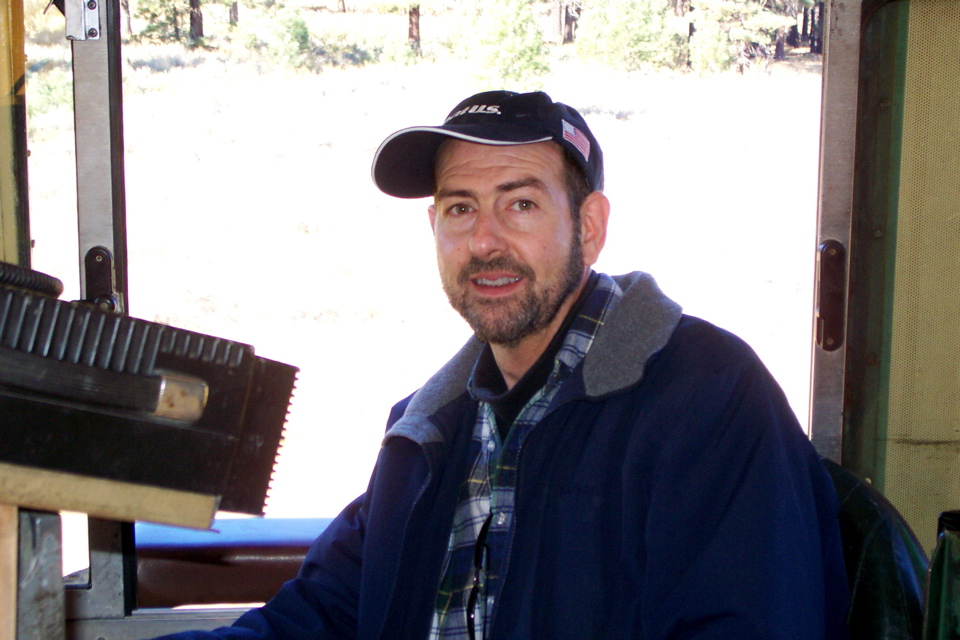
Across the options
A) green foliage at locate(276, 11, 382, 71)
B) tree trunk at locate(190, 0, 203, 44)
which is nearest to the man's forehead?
green foliage at locate(276, 11, 382, 71)

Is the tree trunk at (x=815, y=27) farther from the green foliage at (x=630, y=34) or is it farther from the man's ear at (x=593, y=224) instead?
the man's ear at (x=593, y=224)

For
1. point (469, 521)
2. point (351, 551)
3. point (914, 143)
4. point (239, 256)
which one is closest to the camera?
point (469, 521)

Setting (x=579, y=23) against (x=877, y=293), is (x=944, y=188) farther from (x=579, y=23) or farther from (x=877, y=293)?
(x=579, y=23)

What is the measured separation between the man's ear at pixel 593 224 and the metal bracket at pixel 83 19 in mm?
1364

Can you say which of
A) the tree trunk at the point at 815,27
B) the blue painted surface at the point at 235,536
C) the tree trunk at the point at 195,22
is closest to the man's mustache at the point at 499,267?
the blue painted surface at the point at 235,536

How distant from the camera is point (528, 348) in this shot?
175cm

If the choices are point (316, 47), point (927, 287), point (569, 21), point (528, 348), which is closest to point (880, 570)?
point (528, 348)

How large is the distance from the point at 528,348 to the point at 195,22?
305cm

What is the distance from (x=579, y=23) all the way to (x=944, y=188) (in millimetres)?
1718

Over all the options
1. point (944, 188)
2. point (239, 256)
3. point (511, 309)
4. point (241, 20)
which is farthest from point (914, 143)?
point (239, 256)

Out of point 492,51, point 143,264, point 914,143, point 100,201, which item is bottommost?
point 143,264

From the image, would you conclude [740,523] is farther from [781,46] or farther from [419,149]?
[781,46]

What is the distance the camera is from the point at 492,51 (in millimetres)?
3625

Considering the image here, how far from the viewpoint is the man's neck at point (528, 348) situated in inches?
68.2
